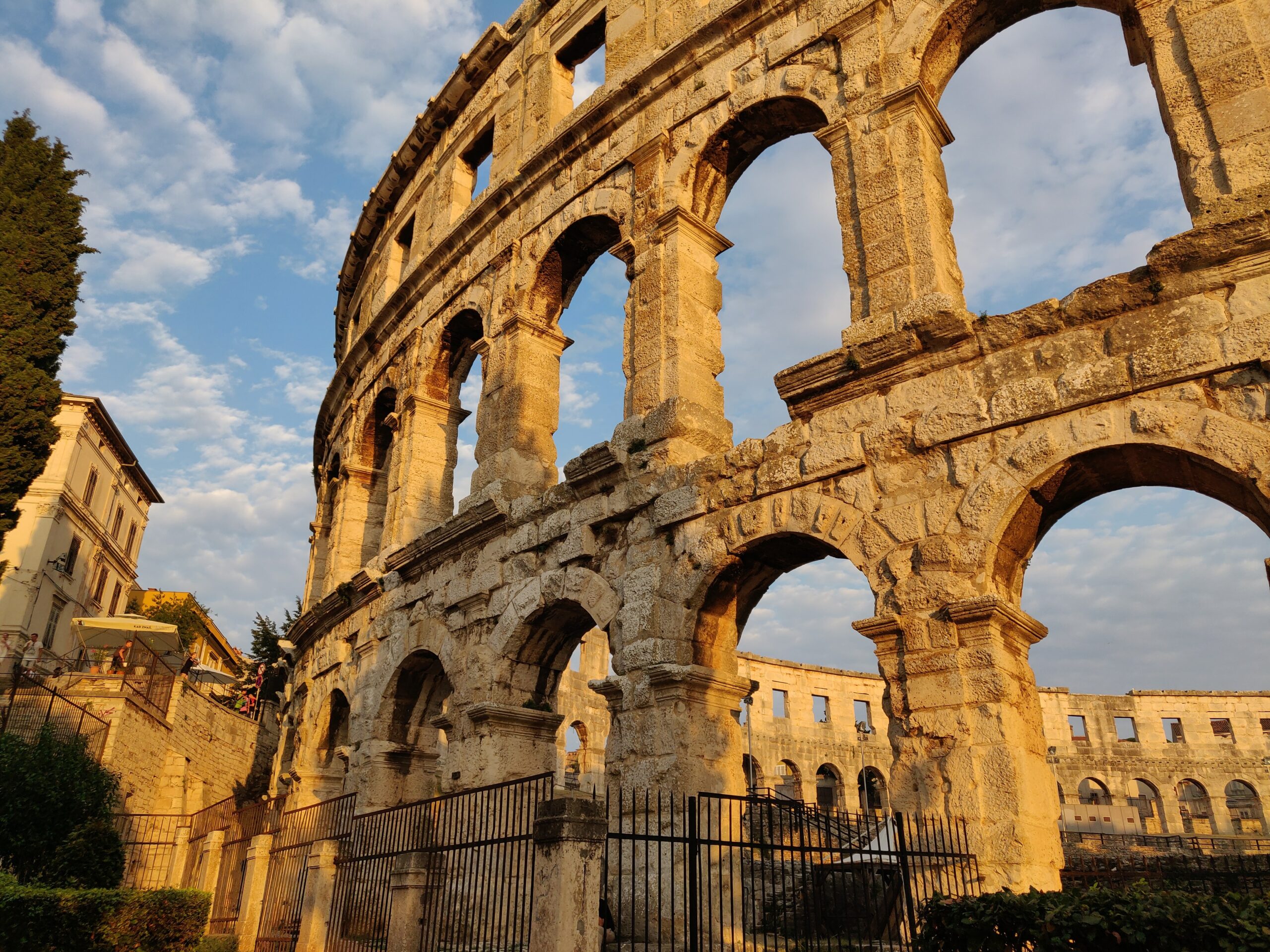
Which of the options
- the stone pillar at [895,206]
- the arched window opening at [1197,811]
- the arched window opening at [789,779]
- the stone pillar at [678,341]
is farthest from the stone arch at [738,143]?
the arched window opening at [1197,811]

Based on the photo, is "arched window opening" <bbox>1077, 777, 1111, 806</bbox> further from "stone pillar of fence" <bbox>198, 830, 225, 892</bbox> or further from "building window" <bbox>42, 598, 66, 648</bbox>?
"building window" <bbox>42, 598, 66, 648</bbox>

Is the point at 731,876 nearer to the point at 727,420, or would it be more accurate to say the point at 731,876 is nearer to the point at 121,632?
the point at 727,420

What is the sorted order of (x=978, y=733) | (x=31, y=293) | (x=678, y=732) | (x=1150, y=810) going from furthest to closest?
(x=1150, y=810) → (x=31, y=293) → (x=678, y=732) → (x=978, y=733)

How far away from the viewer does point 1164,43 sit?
23.0 ft

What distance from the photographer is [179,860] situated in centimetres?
1606

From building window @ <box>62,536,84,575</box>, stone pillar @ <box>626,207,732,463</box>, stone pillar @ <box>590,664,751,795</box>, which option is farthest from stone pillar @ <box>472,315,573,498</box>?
building window @ <box>62,536,84,575</box>

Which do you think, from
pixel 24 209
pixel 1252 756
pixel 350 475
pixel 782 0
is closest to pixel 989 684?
pixel 782 0

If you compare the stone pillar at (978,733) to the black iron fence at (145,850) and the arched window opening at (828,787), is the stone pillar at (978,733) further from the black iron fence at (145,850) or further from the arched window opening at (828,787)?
the arched window opening at (828,787)

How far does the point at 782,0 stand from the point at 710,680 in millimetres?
6788

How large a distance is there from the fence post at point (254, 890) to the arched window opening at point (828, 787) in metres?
22.0

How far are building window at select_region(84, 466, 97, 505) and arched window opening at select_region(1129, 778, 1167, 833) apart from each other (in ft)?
116

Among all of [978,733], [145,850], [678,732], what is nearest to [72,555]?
[145,850]

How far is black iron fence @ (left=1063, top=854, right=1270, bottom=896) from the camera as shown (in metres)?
7.64

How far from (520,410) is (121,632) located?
16273 mm
